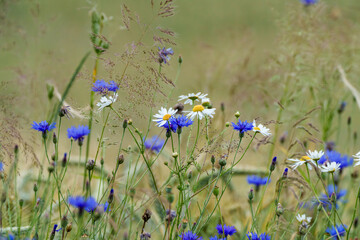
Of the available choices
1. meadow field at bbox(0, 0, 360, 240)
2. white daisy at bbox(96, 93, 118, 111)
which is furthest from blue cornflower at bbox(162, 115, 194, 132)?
white daisy at bbox(96, 93, 118, 111)

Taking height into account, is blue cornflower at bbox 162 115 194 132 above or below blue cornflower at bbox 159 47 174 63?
below

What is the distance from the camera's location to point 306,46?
1.87 m

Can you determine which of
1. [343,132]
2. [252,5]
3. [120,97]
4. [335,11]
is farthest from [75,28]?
[120,97]

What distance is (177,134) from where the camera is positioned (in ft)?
4.06

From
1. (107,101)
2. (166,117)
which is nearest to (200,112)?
(166,117)

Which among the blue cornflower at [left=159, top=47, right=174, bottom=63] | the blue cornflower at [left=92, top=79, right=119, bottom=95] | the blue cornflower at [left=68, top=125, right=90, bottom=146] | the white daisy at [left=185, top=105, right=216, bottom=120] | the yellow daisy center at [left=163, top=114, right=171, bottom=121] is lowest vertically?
the blue cornflower at [left=68, top=125, right=90, bottom=146]

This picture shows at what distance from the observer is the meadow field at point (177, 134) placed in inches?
40.9

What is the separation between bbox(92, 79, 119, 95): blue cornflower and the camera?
104cm

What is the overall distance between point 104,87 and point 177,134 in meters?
0.25

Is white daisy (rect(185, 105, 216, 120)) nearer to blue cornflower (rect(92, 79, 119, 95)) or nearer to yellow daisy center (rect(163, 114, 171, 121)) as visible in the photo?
yellow daisy center (rect(163, 114, 171, 121))

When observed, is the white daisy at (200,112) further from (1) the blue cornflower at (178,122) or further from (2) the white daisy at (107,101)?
(2) the white daisy at (107,101)

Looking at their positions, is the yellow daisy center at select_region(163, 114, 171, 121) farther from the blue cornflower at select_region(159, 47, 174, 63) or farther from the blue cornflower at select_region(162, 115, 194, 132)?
the blue cornflower at select_region(159, 47, 174, 63)

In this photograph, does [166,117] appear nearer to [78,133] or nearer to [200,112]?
[200,112]

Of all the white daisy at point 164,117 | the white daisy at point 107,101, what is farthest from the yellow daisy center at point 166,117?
the white daisy at point 107,101
